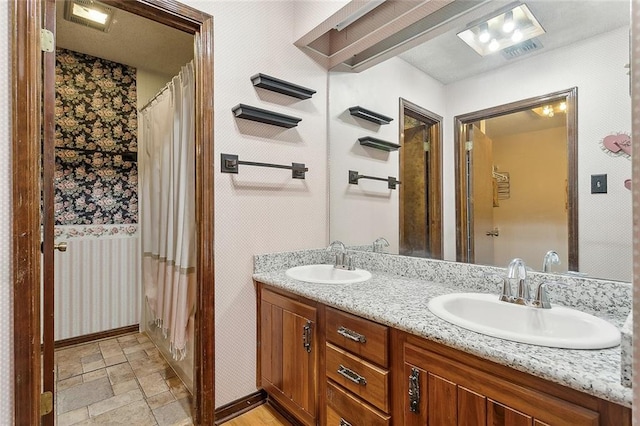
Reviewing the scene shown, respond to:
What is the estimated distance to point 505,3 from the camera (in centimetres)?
140

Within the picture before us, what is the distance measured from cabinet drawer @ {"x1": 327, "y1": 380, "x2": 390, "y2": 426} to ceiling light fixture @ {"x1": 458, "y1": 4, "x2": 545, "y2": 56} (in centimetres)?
166

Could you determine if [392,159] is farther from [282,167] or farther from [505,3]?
[505,3]

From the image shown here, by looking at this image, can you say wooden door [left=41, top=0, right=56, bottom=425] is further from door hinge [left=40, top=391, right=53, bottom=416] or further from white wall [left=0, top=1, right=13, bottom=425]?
white wall [left=0, top=1, right=13, bottom=425]

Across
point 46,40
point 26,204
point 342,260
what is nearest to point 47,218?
point 26,204

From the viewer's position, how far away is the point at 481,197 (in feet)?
4.90

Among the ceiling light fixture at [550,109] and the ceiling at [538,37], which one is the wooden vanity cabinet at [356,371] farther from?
the ceiling at [538,37]

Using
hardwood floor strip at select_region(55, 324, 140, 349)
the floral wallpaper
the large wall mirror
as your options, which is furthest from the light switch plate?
hardwood floor strip at select_region(55, 324, 140, 349)

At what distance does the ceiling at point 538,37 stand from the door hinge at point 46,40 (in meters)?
1.72

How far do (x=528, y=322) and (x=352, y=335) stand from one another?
65 centimetres

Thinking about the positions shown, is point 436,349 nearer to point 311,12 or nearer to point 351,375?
point 351,375

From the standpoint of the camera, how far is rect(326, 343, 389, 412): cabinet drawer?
3.68ft

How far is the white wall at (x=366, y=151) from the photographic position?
1.91m

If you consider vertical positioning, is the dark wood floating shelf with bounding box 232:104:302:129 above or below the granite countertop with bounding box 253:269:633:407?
above

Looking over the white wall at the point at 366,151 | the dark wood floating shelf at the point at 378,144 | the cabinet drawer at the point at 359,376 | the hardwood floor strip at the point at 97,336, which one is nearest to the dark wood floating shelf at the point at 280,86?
the white wall at the point at 366,151
